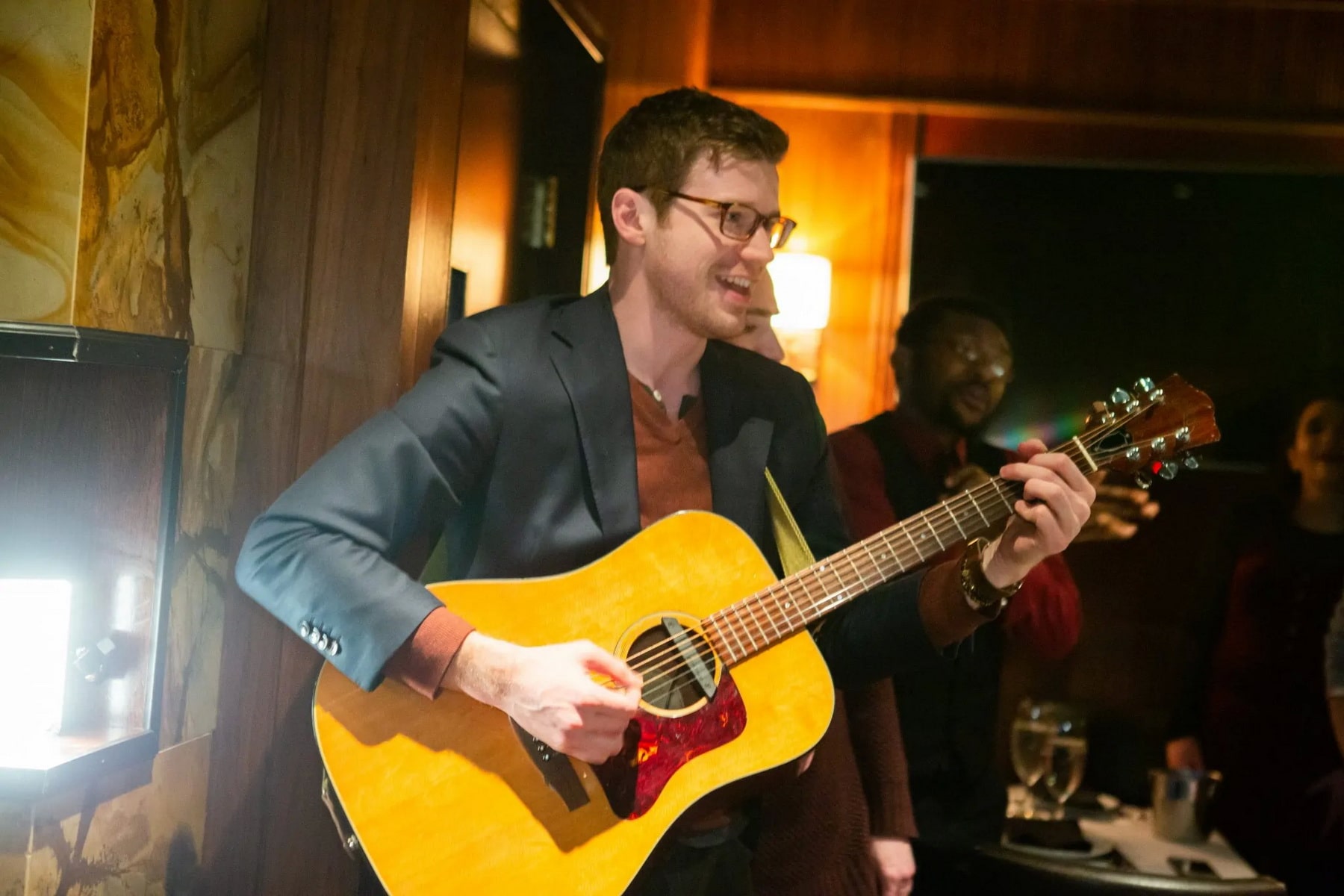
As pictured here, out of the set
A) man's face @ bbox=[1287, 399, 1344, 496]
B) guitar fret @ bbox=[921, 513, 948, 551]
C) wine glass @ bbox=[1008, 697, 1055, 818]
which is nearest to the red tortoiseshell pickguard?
guitar fret @ bbox=[921, 513, 948, 551]

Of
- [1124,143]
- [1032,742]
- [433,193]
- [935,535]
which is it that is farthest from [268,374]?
[1124,143]

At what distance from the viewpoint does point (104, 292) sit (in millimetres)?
1410

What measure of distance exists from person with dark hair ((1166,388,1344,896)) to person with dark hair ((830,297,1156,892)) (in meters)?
0.50

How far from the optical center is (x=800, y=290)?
2852mm

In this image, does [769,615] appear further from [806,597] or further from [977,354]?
[977,354]

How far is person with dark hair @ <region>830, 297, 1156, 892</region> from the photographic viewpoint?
2266 millimetres

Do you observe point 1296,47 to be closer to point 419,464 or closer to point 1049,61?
point 1049,61

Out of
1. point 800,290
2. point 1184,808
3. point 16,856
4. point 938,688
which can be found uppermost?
point 800,290

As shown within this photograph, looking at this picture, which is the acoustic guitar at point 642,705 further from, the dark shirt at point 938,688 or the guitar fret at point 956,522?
the dark shirt at point 938,688

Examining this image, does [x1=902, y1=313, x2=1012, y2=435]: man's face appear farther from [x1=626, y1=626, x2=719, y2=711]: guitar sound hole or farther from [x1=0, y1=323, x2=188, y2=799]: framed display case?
[x1=0, y1=323, x2=188, y2=799]: framed display case

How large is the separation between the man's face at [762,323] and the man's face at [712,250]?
1.36 feet

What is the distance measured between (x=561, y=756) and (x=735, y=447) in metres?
0.55

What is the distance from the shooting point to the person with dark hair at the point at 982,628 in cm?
227

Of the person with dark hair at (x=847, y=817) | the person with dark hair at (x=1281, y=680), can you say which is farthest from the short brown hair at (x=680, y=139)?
the person with dark hair at (x=1281, y=680)
